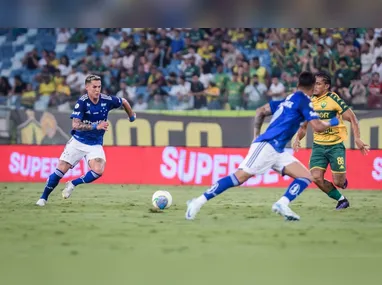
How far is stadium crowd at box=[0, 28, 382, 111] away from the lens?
77.3ft

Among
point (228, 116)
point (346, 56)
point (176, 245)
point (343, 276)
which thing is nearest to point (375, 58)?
point (346, 56)

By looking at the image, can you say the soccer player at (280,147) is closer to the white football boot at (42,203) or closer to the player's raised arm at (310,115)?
the player's raised arm at (310,115)

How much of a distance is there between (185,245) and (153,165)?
1334 cm

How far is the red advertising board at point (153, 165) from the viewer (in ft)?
72.5

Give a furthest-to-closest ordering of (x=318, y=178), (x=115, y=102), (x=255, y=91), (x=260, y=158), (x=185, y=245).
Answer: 1. (x=255, y=91)
2. (x=115, y=102)
3. (x=318, y=178)
4. (x=260, y=158)
5. (x=185, y=245)

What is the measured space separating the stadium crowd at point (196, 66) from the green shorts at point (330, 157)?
26.6 ft

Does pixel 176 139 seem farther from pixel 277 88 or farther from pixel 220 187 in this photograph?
pixel 220 187

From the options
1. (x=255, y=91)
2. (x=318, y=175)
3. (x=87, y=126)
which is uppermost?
(x=255, y=91)

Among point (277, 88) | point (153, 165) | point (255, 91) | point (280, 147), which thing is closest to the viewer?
point (280, 147)

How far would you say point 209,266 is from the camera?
308 inches

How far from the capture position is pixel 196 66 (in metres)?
26.1

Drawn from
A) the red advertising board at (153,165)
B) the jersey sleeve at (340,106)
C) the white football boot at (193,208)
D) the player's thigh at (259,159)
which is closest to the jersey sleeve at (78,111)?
the white football boot at (193,208)

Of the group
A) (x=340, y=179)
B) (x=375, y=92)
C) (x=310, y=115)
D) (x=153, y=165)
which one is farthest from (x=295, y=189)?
(x=375, y=92)

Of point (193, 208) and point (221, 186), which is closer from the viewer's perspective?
point (221, 186)
